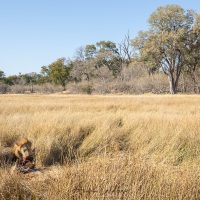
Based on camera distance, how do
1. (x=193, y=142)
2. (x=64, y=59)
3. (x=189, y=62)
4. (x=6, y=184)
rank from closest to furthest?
(x=6, y=184)
(x=193, y=142)
(x=189, y=62)
(x=64, y=59)

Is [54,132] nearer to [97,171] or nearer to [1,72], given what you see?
[97,171]

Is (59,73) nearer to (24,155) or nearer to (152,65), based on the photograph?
(152,65)

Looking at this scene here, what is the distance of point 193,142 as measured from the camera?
15.8 feet

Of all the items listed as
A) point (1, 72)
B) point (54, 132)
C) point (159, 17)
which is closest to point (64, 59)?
point (1, 72)

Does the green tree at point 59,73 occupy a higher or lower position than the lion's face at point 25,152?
higher

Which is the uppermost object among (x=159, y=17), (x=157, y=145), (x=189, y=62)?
(x=159, y=17)

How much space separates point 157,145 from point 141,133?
729 mm

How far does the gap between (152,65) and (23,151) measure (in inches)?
1214

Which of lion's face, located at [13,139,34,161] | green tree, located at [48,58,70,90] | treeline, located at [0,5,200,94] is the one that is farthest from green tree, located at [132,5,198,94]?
lion's face, located at [13,139,34,161]

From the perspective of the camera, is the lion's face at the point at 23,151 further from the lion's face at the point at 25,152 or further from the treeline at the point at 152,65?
the treeline at the point at 152,65

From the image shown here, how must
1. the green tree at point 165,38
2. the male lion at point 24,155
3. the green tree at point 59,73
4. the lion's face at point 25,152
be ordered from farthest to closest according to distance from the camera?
the green tree at point 59,73, the green tree at point 165,38, the lion's face at point 25,152, the male lion at point 24,155

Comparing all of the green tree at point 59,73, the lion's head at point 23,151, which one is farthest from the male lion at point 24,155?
the green tree at point 59,73

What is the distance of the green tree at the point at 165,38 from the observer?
31911 mm

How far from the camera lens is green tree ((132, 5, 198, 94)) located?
105 ft
